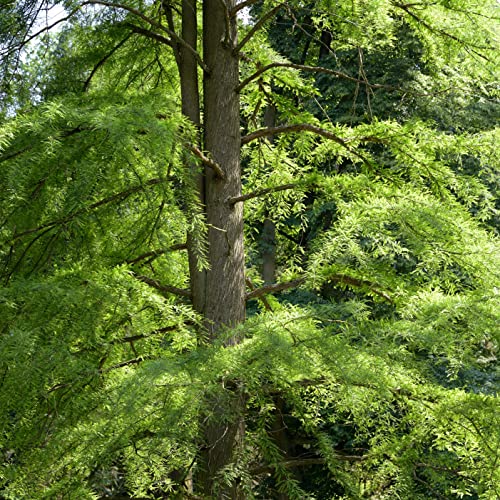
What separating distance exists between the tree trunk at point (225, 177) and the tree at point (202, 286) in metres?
0.01

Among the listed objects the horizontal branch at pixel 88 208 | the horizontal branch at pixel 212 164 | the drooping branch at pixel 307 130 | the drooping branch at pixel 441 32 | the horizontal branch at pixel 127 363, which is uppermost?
the drooping branch at pixel 441 32

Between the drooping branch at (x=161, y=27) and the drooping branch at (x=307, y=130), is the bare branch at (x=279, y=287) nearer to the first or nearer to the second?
the drooping branch at (x=307, y=130)

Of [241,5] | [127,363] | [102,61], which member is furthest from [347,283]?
[102,61]

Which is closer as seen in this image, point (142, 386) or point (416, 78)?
point (142, 386)

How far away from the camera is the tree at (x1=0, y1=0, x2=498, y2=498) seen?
303cm

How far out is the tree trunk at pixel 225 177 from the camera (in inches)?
170

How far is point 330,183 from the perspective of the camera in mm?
4273

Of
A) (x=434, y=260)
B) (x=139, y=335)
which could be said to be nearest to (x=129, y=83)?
(x=139, y=335)

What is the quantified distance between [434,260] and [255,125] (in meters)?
2.30

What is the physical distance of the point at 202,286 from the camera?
14.3ft

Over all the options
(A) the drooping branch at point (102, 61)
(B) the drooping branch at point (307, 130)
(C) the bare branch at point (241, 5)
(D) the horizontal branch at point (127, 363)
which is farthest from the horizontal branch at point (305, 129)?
(D) the horizontal branch at point (127, 363)

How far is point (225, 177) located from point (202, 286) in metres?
0.61

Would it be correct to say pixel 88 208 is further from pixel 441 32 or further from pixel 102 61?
pixel 441 32

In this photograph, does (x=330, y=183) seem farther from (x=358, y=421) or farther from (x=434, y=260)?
(x=358, y=421)
